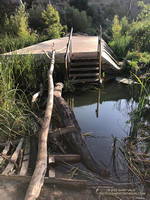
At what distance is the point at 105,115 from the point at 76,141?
1.57 metres

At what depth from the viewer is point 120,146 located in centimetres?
317

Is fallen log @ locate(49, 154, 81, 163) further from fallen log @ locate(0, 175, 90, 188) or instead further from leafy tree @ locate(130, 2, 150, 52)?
leafy tree @ locate(130, 2, 150, 52)

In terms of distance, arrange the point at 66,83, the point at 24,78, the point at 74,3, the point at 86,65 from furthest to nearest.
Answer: the point at 74,3 → the point at 86,65 → the point at 66,83 → the point at 24,78

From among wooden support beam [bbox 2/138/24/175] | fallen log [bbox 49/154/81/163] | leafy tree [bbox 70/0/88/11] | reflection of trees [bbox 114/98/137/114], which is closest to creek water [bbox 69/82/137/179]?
reflection of trees [bbox 114/98/137/114]

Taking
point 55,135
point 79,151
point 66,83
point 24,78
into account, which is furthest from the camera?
point 66,83

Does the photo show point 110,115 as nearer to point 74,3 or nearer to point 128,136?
point 128,136

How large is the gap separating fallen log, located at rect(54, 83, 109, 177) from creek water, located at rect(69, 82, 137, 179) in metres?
0.22

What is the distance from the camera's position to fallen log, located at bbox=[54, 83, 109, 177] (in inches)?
107

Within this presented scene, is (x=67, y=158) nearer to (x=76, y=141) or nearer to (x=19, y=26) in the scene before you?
(x=76, y=141)

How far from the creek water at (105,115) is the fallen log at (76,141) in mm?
216

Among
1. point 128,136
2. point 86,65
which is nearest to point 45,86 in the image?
point 86,65

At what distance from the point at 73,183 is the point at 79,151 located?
2.37 feet

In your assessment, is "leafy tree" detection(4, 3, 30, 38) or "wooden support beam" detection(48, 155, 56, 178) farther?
"leafy tree" detection(4, 3, 30, 38)

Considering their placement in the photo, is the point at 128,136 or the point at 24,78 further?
the point at 24,78
